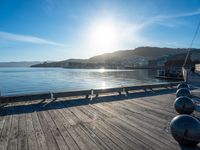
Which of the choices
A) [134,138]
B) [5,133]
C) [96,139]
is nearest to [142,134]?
[134,138]

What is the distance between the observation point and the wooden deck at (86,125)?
3.92m

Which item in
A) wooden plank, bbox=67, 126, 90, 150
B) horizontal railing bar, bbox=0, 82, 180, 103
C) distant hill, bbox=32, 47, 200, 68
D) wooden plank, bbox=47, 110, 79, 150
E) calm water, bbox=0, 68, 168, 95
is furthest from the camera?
distant hill, bbox=32, 47, 200, 68

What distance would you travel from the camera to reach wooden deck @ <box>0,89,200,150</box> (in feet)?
12.9

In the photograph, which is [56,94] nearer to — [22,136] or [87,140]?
[22,136]

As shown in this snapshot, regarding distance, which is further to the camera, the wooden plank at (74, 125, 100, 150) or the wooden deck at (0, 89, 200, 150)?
the wooden deck at (0, 89, 200, 150)

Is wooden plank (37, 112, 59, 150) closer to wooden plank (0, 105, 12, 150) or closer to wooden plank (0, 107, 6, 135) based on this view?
wooden plank (0, 105, 12, 150)

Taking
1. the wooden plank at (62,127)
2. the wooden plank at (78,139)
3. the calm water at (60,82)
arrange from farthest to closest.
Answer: the calm water at (60,82) → the wooden plank at (62,127) → the wooden plank at (78,139)

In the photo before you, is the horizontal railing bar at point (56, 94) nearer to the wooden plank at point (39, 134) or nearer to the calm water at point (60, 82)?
the wooden plank at point (39, 134)

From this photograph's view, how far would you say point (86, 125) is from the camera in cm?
505

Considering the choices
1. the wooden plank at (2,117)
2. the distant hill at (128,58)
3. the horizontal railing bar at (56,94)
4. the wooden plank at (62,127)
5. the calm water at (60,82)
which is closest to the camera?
the wooden plank at (62,127)

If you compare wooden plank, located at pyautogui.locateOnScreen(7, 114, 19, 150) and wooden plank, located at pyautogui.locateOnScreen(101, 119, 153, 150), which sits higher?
wooden plank, located at pyautogui.locateOnScreen(7, 114, 19, 150)

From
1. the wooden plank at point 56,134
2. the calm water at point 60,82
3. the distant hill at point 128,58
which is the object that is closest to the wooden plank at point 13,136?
the wooden plank at point 56,134

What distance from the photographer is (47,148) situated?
374 cm

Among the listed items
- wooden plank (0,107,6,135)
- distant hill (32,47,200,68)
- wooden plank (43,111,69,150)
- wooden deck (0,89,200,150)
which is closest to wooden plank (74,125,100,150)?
wooden deck (0,89,200,150)
